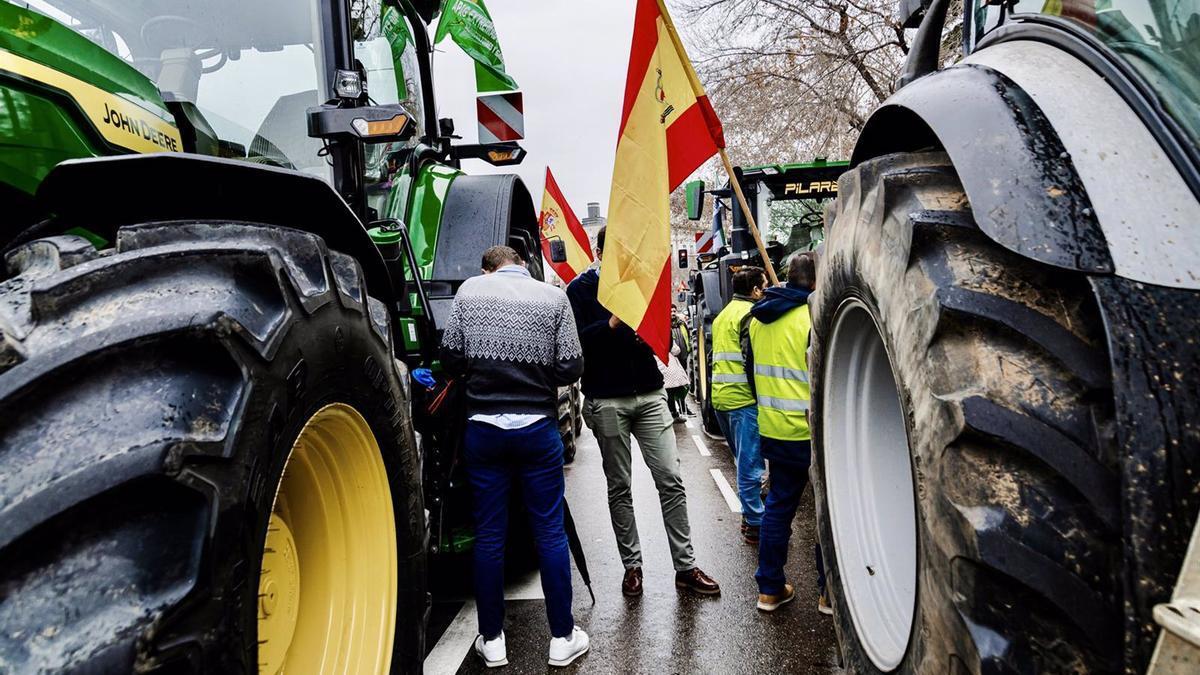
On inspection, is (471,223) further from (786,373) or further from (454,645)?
(454,645)

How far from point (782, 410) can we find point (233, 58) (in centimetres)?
296

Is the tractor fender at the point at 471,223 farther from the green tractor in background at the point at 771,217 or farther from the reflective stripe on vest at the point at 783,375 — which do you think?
the green tractor in background at the point at 771,217

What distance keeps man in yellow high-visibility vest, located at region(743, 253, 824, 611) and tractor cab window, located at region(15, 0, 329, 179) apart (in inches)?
97.0

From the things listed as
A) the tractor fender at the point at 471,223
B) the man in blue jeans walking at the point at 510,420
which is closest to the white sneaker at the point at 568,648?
the man in blue jeans walking at the point at 510,420

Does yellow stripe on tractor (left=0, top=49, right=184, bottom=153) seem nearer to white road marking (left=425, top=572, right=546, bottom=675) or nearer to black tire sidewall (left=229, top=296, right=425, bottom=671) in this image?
black tire sidewall (left=229, top=296, right=425, bottom=671)

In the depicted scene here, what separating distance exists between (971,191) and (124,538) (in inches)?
59.9

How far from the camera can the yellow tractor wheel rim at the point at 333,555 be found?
6.24 feet

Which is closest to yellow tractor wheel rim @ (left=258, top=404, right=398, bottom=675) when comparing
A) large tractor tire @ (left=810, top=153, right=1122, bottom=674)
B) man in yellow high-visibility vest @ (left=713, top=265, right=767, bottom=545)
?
large tractor tire @ (left=810, top=153, right=1122, bottom=674)

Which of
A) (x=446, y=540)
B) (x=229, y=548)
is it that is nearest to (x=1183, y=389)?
(x=229, y=548)

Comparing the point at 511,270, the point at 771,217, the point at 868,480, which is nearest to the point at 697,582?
the point at 511,270

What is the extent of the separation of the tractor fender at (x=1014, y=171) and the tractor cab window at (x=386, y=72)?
2.55m

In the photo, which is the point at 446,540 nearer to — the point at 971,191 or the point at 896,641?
the point at 896,641

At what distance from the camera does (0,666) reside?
1016 mm

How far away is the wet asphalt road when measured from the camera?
363 cm
